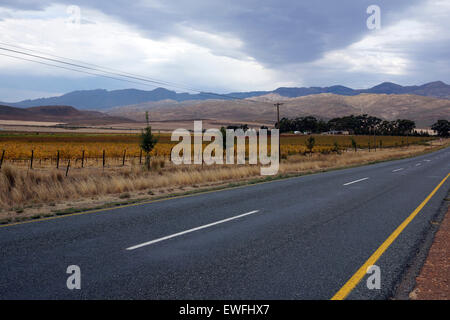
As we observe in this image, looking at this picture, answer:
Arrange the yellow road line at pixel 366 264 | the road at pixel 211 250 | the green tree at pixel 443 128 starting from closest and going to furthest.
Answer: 1. the yellow road line at pixel 366 264
2. the road at pixel 211 250
3. the green tree at pixel 443 128

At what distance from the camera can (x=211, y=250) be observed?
6215 mm

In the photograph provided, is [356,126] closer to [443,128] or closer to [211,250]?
[443,128]

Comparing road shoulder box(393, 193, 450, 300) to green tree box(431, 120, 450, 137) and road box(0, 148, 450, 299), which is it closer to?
road box(0, 148, 450, 299)

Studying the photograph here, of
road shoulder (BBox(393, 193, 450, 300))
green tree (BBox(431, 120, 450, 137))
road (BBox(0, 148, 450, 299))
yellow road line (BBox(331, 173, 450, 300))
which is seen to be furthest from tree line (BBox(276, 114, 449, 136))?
road shoulder (BBox(393, 193, 450, 300))

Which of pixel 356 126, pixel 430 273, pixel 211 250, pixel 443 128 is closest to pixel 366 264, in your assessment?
pixel 430 273

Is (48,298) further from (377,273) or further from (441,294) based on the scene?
(441,294)

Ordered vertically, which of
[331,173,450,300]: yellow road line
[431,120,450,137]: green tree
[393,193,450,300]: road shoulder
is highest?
[431,120,450,137]: green tree

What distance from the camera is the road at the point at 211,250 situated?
4590 mm

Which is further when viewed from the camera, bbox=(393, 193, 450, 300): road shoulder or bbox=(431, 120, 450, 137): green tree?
bbox=(431, 120, 450, 137): green tree

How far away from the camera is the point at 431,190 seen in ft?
46.4

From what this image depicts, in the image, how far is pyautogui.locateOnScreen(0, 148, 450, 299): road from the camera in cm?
459

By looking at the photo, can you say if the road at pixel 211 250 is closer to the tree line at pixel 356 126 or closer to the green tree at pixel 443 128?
the tree line at pixel 356 126

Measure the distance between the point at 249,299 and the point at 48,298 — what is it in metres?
2.51

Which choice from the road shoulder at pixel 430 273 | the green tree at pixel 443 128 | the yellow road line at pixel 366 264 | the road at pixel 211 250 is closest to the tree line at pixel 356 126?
the green tree at pixel 443 128
